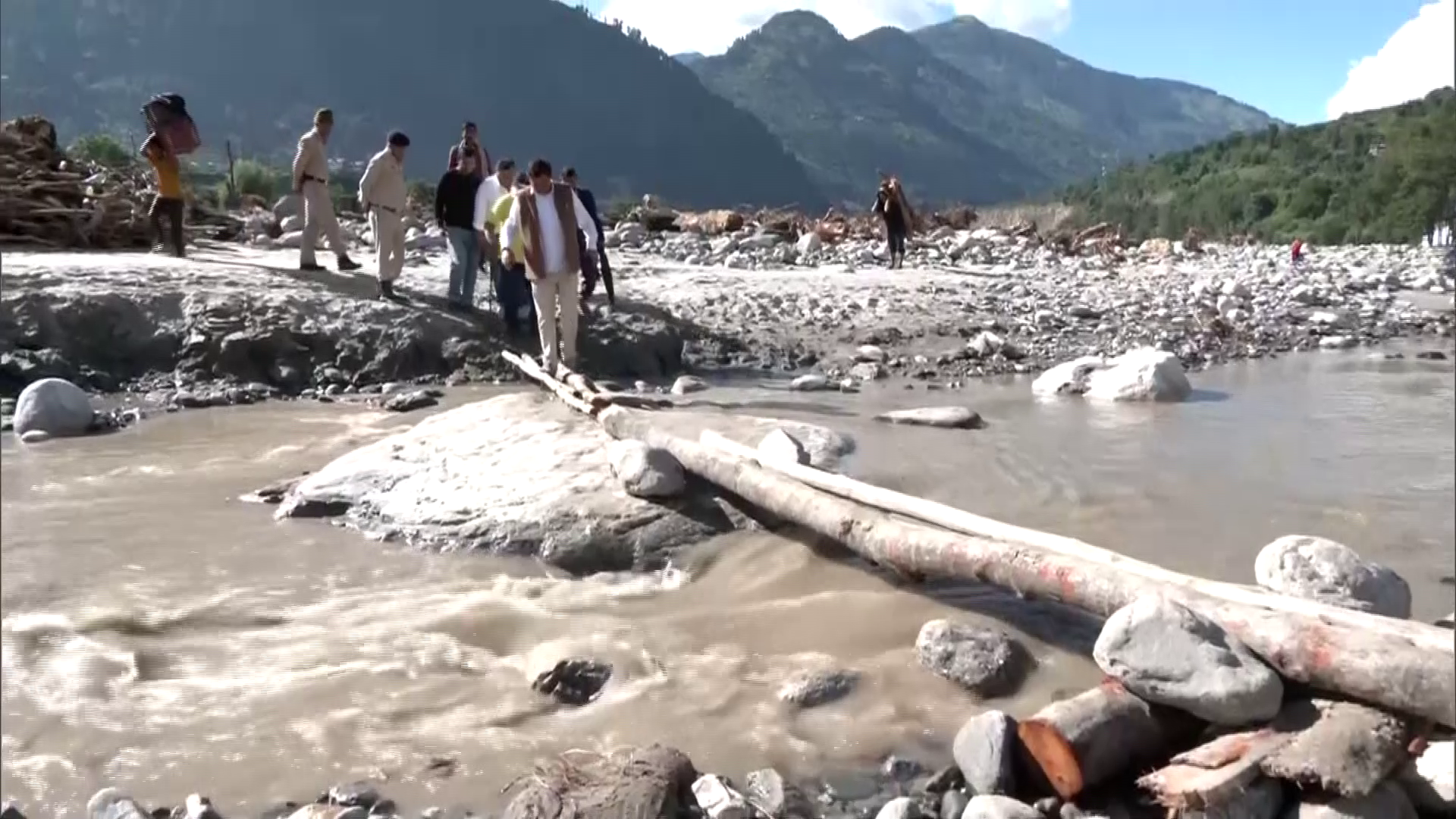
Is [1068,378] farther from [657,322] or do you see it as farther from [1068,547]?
[1068,547]

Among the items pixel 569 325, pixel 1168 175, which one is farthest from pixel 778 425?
pixel 1168 175

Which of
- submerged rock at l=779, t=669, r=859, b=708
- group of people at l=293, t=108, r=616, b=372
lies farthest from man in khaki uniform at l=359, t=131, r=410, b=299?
submerged rock at l=779, t=669, r=859, b=708

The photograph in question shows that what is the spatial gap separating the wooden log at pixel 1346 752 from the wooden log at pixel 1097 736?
0.35 metres

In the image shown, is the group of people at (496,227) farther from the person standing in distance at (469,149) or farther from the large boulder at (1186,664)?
the large boulder at (1186,664)

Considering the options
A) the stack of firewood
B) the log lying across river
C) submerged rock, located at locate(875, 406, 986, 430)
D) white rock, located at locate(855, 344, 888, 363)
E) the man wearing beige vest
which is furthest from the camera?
the stack of firewood

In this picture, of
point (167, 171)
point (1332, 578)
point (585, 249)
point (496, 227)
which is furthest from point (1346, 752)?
point (167, 171)

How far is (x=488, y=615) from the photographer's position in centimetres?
446

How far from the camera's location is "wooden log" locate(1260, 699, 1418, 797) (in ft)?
8.86

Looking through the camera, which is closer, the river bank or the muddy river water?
the muddy river water

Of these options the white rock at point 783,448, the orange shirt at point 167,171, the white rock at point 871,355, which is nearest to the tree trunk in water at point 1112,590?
the white rock at point 783,448

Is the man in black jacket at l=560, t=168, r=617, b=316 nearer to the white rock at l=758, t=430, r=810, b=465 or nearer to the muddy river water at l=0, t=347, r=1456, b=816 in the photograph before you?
the muddy river water at l=0, t=347, r=1456, b=816

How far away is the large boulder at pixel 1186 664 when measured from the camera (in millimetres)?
2998

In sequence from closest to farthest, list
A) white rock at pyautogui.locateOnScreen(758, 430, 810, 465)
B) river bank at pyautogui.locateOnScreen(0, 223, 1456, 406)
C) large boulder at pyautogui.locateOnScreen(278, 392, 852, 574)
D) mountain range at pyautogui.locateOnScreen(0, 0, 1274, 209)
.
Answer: large boulder at pyautogui.locateOnScreen(278, 392, 852, 574)
white rock at pyautogui.locateOnScreen(758, 430, 810, 465)
river bank at pyautogui.locateOnScreen(0, 223, 1456, 406)
mountain range at pyautogui.locateOnScreen(0, 0, 1274, 209)

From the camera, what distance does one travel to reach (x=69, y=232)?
39.0ft
